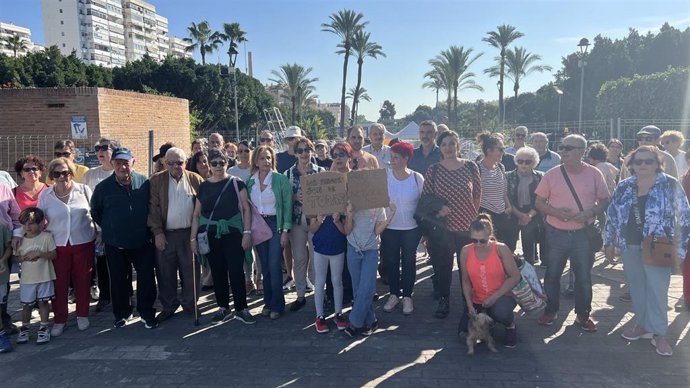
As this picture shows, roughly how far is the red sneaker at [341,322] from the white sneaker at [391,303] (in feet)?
2.31

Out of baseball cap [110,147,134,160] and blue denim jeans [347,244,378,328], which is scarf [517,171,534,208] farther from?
baseball cap [110,147,134,160]

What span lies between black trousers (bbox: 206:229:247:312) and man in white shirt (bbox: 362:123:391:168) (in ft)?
8.21

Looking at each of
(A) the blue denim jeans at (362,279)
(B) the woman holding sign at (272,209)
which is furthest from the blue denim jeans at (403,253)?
(B) the woman holding sign at (272,209)

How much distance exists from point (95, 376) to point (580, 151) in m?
4.94

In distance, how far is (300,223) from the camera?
5371 millimetres

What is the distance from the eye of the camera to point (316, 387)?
374cm

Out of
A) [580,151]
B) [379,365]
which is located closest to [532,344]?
[379,365]

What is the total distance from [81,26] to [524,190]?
12025 cm

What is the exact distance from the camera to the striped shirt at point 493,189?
547 cm

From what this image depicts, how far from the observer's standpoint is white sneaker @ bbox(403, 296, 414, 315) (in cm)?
528

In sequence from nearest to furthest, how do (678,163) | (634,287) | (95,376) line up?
(95,376) < (634,287) < (678,163)

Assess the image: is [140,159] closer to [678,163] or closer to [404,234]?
[404,234]

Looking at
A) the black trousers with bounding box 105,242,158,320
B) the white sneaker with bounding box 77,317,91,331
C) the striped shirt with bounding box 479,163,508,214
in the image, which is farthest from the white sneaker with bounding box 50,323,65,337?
the striped shirt with bounding box 479,163,508,214

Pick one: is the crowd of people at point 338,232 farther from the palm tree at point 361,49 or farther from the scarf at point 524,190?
the palm tree at point 361,49
